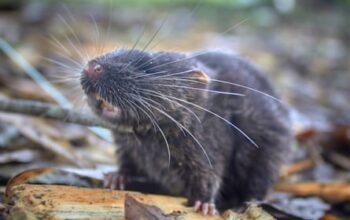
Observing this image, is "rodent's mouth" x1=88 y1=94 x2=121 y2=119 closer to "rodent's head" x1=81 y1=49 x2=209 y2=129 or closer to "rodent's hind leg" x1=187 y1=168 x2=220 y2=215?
"rodent's head" x1=81 y1=49 x2=209 y2=129

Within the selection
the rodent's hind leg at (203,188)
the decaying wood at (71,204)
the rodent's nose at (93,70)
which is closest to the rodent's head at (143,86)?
the rodent's nose at (93,70)

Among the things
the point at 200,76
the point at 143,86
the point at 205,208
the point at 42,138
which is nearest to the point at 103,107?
the point at 143,86

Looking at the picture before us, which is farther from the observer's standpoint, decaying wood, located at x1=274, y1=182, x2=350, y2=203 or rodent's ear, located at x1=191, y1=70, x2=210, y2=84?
decaying wood, located at x1=274, y1=182, x2=350, y2=203

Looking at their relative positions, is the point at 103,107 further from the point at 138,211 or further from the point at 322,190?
the point at 322,190

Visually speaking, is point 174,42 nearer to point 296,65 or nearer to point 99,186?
point 296,65

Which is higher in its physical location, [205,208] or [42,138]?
[42,138]

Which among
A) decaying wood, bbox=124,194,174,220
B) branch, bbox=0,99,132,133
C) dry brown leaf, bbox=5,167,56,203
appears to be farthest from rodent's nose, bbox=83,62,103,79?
decaying wood, bbox=124,194,174,220

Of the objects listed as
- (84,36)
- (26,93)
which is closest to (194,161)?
(26,93)

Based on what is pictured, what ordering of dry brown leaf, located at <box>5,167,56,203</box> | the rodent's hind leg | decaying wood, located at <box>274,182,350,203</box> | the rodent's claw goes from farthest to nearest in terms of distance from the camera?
decaying wood, located at <box>274,182,350,203</box> < the rodent's hind leg < the rodent's claw < dry brown leaf, located at <box>5,167,56,203</box>
